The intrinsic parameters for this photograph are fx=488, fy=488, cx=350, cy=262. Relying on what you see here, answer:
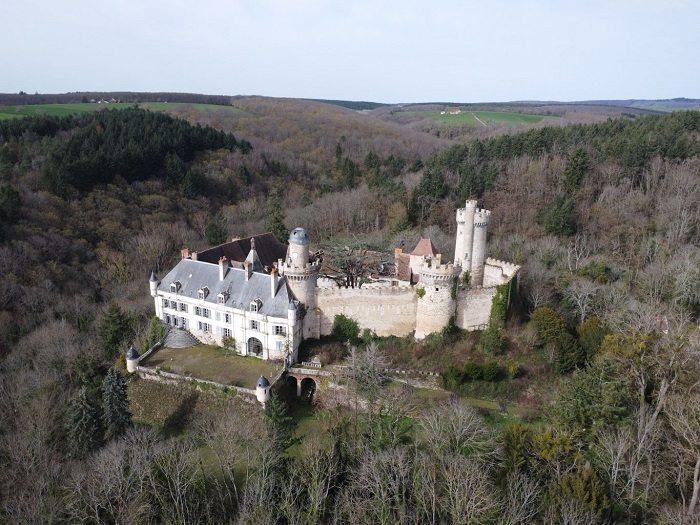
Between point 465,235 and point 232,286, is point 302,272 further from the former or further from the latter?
point 465,235

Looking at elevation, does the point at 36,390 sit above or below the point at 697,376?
below

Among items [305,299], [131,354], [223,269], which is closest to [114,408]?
[131,354]

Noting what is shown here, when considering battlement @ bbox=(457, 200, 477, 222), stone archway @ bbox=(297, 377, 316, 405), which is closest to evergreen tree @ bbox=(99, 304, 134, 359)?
stone archway @ bbox=(297, 377, 316, 405)

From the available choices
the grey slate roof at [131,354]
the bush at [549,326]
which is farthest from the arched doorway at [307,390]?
the bush at [549,326]

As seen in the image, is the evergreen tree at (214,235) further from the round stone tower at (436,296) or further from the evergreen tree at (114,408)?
the round stone tower at (436,296)

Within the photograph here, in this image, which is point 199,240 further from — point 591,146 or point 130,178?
point 591,146

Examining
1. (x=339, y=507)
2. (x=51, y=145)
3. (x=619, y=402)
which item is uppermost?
(x=51, y=145)

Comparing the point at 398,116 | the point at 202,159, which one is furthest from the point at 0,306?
the point at 398,116
